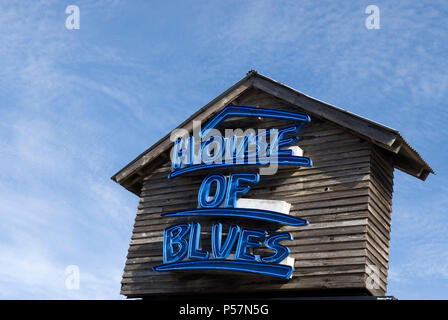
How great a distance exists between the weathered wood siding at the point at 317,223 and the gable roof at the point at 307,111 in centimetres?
34

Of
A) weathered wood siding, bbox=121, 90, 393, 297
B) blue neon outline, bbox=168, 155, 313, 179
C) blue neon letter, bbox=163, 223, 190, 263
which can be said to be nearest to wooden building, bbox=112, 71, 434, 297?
weathered wood siding, bbox=121, 90, 393, 297

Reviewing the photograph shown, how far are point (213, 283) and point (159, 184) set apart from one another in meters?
4.05

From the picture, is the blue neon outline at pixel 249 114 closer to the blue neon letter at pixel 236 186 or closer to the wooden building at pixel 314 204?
the wooden building at pixel 314 204

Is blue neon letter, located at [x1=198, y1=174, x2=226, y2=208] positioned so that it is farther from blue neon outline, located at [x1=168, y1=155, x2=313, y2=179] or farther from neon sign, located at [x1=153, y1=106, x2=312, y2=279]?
blue neon outline, located at [x1=168, y1=155, x2=313, y2=179]

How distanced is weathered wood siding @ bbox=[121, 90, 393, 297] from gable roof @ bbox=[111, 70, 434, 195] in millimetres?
339

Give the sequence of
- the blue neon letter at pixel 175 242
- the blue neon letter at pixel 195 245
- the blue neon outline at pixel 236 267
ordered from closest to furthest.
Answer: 1. the blue neon outline at pixel 236 267
2. the blue neon letter at pixel 195 245
3. the blue neon letter at pixel 175 242

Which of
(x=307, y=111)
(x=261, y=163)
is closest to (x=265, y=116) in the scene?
(x=307, y=111)

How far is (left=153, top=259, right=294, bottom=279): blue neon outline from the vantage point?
603 inches

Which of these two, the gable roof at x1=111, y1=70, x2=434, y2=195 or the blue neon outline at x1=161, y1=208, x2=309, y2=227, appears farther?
the gable roof at x1=111, y1=70, x2=434, y2=195

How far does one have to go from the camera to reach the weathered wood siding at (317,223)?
15164 mm

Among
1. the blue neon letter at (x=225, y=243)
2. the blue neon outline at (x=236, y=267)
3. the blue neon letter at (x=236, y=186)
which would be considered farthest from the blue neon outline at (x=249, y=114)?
the blue neon outline at (x=236, y=267)

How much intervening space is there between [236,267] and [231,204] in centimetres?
185
